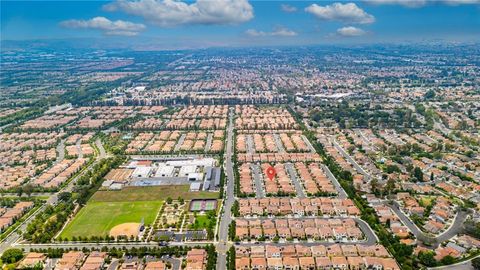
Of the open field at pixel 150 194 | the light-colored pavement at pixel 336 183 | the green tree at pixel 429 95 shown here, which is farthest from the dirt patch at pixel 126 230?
the green tree at pixel 429 95

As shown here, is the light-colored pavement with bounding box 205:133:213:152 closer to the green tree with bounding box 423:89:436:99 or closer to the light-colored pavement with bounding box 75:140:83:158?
the light-colored pavement with bounding box 75:140:83:158

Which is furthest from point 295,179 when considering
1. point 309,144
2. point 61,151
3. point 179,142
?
point 61,151

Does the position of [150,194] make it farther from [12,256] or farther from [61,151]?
[61,151]

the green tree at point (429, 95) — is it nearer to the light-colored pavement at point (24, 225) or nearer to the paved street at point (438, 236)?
the paved street at point (438, 236)

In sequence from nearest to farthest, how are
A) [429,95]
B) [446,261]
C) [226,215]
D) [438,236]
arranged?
[446,261] < [438,236] < [226,215] < [429,95]

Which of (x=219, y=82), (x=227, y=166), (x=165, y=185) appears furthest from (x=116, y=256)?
(x=219, y=82)

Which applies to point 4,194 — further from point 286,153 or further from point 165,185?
point 286,153

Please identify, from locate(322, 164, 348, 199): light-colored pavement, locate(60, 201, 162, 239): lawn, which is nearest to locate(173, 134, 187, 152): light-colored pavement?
locate(60, 201, 162, 239): lawn
